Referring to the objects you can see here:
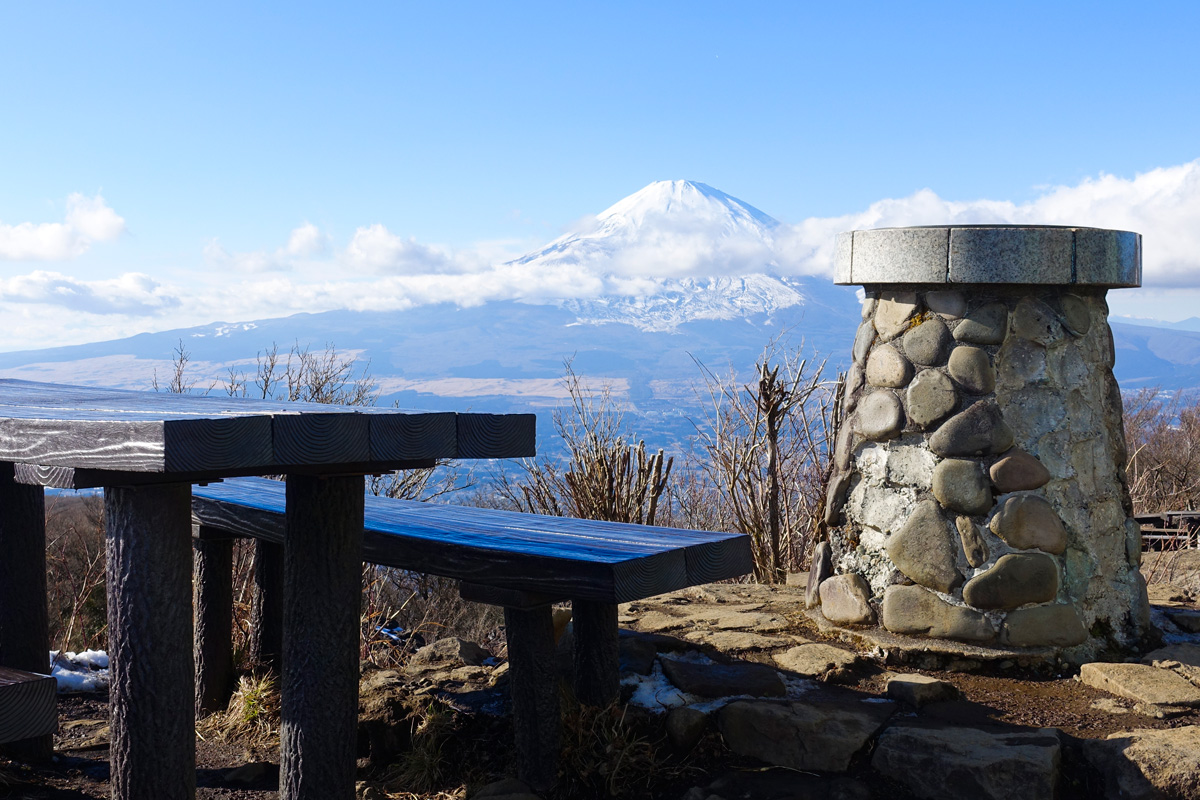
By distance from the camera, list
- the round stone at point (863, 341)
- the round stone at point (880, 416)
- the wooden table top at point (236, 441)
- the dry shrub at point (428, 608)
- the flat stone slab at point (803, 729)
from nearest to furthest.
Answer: the wooden table top at point (236, 441) < the flat stone slab at point (803, 729) < the round stone at point (880, 416) < the round stone at point (863, 341) < the dry shrub at point (428, 608)

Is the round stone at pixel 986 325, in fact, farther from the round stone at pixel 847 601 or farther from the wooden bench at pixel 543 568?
the wooden bench at pixel 543 568

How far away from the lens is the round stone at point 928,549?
335 centimetres

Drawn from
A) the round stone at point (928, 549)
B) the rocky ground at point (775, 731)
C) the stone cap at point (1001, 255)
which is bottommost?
the rocky ground at point (775, 731)

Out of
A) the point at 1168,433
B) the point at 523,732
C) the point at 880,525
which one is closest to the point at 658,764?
the point at 523,732

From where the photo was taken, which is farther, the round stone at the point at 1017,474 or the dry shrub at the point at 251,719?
the dry shrub at the point at 251,719

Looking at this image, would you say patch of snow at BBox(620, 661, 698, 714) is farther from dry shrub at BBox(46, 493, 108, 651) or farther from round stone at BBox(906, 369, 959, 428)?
dry shrub at BBox(46, 493, 108, 651)

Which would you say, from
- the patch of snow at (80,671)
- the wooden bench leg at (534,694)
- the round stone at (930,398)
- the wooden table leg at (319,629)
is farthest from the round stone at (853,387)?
the patch of snow at (80,671)

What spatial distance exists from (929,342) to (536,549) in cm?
167

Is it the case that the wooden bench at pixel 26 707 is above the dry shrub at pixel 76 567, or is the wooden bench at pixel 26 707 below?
above

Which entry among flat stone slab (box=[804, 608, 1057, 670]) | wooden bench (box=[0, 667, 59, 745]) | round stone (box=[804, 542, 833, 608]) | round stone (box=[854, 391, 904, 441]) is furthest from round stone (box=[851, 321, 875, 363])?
wooden bench (box=[0, 667, 59, 745])

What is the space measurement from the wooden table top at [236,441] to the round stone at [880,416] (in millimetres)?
1668

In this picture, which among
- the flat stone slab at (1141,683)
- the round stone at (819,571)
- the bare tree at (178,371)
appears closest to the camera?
the flat stone slab at (1141,683)

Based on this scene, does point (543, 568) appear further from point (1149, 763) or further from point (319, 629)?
point (1149, 763)

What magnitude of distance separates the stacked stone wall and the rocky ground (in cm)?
19
